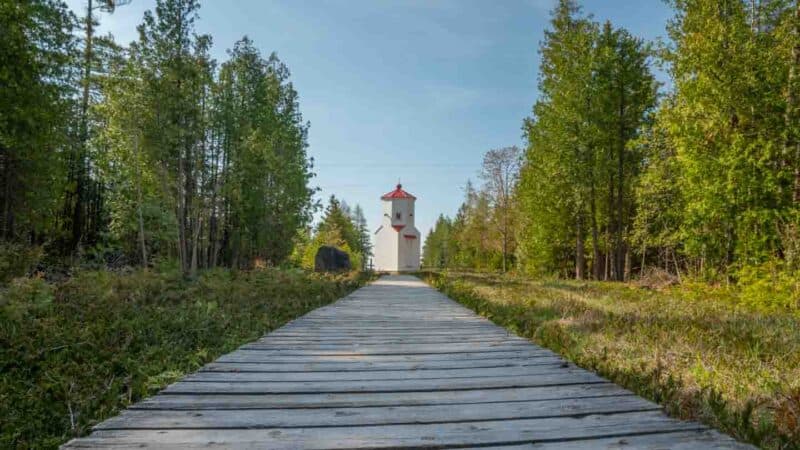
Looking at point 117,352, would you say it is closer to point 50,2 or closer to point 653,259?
point 50,2

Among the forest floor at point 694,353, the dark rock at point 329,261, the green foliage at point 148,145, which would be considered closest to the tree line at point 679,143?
the forest floor at point 694,353

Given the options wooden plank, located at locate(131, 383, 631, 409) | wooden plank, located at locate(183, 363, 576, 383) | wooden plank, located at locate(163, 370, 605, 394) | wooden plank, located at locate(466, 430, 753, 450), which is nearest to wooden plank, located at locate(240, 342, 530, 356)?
wooden plank, located at locate(183, 363, 576, 383)

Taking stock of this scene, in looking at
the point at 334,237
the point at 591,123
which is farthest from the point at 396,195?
the point at 591,123

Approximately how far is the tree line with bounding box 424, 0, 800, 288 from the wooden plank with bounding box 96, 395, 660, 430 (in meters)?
9.33

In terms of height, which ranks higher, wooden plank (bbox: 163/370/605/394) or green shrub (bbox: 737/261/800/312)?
green shrub (bbox: 737/261/800/312)

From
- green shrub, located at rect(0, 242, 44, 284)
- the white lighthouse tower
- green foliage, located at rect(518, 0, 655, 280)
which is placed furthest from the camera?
the white lighthouse tower

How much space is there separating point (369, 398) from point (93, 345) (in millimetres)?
3406

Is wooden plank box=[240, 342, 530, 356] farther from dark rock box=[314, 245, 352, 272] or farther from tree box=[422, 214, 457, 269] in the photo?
tree box=[422, 214, 457, 269]

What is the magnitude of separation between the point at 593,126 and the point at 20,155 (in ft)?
65.4

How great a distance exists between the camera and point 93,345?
425cm

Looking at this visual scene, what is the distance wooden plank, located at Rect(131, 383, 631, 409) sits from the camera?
2.67m

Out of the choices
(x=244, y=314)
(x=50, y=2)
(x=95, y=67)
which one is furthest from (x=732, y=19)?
(x=95, y=67)

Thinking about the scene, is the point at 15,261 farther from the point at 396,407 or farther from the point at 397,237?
the point at 397,237

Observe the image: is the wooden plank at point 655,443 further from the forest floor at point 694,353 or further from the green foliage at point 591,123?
the green foliage at point 591,123
